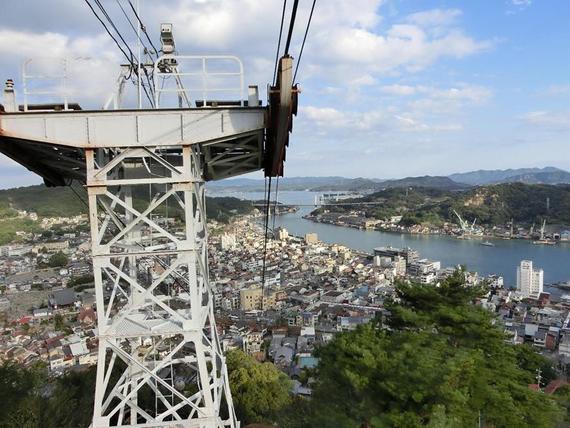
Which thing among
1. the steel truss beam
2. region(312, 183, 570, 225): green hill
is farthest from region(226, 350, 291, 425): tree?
region(312, 183, 570, 225): green hill

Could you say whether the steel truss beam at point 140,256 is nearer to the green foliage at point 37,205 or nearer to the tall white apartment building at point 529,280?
the tall white apartment building at point 529,280

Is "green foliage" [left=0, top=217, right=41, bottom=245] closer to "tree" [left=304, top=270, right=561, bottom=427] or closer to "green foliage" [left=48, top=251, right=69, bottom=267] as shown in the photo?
"green foliage" [left=48, top=251, right=69, bottom=267]

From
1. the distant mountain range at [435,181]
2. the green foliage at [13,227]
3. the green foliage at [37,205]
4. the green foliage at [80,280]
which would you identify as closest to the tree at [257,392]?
the green foliage at [80,280]

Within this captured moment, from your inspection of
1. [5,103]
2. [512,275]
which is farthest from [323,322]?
[5,103]

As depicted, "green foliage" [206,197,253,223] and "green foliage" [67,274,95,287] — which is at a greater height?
"green foliage" [206,197,253,223]

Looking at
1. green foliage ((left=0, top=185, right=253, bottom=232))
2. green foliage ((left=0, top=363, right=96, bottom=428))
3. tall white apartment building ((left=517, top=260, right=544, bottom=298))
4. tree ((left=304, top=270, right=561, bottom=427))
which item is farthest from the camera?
green foliage ((left=0, top=185, right=253, bottom=232))

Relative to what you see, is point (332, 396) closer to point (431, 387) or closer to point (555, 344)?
point (431, 387)

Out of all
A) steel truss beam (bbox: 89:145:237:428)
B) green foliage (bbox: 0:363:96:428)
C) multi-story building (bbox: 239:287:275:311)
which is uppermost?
steel truss beam (bbox: 89:145:237:428)
